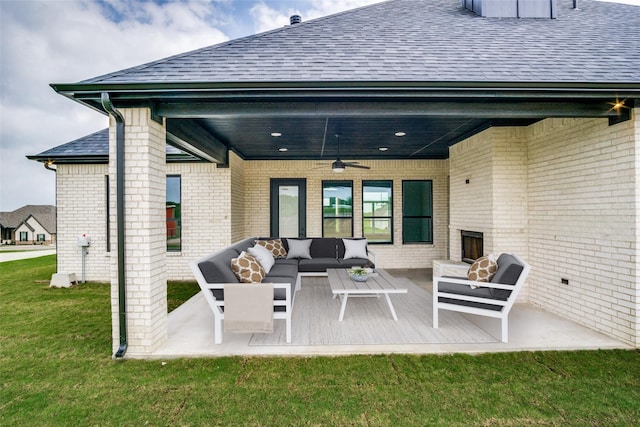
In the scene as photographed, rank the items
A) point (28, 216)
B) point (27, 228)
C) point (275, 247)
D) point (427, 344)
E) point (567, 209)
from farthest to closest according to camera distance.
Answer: point (28, 216), point (27, 228), point (275, 247), point (567, 209), point (427, 344)

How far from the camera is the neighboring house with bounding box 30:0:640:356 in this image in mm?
3340

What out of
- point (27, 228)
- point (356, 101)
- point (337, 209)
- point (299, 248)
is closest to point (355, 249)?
point (299, 248)

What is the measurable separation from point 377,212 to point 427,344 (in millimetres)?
5683

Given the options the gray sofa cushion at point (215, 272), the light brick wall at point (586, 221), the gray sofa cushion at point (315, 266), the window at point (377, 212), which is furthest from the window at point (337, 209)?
the gray sofa cushion at point (215, 272)

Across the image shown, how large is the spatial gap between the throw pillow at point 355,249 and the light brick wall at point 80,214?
5713mm

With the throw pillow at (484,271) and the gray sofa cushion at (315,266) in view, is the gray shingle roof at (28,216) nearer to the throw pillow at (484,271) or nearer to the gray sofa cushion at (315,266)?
the gray sofa cushion at (315,266)

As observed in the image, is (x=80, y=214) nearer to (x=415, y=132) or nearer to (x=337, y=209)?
(x=337, y=209)

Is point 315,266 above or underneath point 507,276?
underneath

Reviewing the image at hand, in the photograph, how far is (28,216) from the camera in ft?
88.2

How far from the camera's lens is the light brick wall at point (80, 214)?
24.1 ft

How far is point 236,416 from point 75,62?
22.3m

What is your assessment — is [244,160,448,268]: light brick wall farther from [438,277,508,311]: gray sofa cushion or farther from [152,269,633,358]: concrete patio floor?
[438,277,508,311]: gray sofa cushion

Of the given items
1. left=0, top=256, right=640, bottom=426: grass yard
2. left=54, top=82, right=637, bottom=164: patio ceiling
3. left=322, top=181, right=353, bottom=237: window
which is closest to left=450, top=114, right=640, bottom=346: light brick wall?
left=54, top=82, right=637, bottom=164: patio ceiling

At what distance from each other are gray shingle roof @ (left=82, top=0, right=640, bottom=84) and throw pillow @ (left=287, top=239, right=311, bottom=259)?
13.7ft
